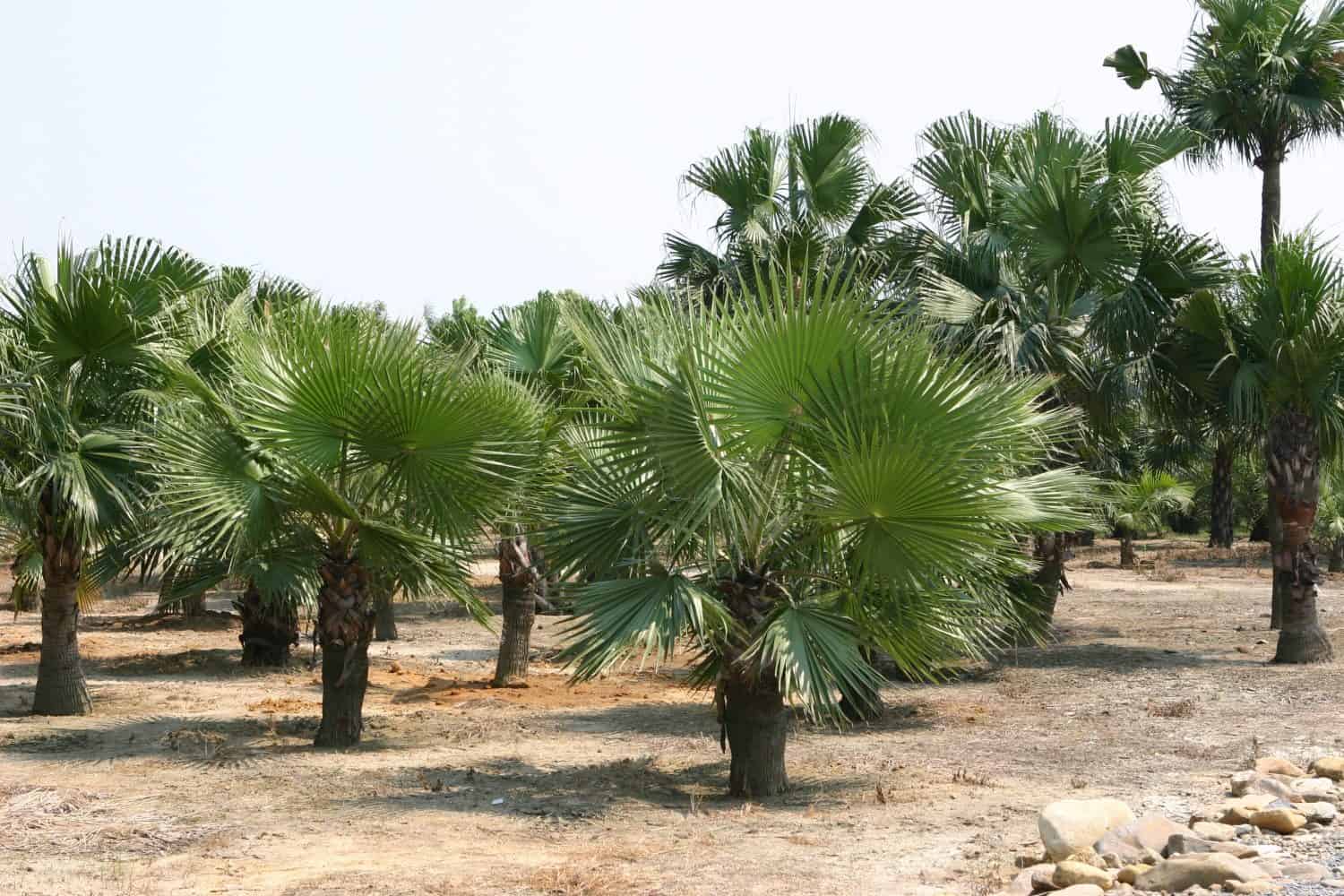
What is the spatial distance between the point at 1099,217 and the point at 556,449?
289 inches

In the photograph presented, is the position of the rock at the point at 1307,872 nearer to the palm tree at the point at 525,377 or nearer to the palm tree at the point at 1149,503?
the palm tree at the point at 525,377

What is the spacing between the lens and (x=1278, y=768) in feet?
28.4

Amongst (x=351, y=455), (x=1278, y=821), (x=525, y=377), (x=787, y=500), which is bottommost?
(x=1278, y=821)

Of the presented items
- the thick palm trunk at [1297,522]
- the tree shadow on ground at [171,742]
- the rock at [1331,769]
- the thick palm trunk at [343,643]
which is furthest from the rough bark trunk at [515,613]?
the rock at [1331,769]

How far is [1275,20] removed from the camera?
61.1 feet

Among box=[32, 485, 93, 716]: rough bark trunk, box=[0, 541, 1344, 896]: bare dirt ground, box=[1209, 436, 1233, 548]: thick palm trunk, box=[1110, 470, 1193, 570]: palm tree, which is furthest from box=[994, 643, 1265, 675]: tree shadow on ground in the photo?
box=[1209, 436, 1233, 548]: thick palm trunk

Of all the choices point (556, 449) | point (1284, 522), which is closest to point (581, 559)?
point (556, 449)

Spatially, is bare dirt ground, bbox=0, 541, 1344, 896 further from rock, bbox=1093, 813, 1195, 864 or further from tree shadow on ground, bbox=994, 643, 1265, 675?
rock, bbox=1093, 813, 1195, 864

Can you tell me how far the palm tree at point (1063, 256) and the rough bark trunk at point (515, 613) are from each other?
514 cm

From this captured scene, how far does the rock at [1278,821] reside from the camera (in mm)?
7133

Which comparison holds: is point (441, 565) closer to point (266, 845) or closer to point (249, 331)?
point (249, 331)

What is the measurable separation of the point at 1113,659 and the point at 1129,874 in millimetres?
Answer: 10668

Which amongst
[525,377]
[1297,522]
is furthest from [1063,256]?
[525,377]

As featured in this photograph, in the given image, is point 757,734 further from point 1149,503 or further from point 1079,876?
point 1149,503
